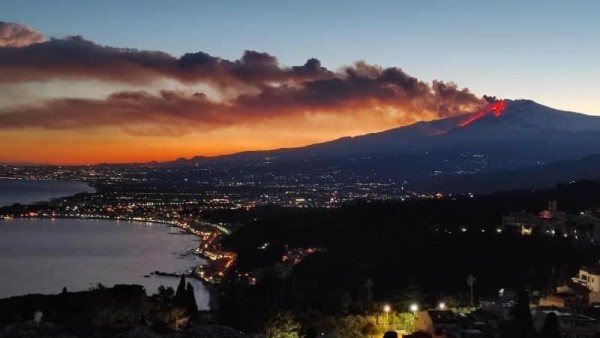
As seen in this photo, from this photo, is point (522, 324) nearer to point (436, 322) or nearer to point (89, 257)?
point (436, 322)

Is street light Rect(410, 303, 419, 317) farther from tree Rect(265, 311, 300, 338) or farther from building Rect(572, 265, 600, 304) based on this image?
building Rect(572, 265, 600, 304)

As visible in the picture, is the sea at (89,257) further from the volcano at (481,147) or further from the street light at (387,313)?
the volcano at (481,147)

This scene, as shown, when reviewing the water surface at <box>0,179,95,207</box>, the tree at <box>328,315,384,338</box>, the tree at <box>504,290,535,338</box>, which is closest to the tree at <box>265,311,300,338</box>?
the tree at <box>328,315,384,338</box>

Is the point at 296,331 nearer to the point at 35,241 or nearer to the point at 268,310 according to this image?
the point at 268,310

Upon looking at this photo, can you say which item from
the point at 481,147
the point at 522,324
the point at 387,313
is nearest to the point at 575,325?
the point at 522,324

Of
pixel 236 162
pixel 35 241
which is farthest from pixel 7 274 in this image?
pixel 236 162
